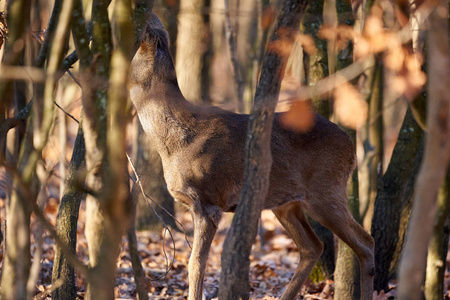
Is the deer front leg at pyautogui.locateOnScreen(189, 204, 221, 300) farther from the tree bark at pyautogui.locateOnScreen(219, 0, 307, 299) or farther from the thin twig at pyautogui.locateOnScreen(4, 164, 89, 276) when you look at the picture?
the thin twig at pyautogui.locateOnScreen(4, 164, 89, 276)

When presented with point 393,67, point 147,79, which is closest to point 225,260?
point 393,67

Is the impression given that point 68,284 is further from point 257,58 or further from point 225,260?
point 257,58

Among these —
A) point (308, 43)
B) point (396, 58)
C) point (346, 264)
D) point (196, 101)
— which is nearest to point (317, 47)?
point (308, 43)

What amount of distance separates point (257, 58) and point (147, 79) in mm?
4026

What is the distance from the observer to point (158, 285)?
6.41 meters

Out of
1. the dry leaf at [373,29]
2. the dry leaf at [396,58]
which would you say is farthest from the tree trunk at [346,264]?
the dry leaf at [396,58]

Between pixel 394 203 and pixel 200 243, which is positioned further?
pixel 394 203

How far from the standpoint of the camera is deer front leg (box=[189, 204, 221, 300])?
4980mm

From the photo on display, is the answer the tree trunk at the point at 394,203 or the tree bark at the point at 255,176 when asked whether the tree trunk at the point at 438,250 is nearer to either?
the tree bark at the point at 255,176

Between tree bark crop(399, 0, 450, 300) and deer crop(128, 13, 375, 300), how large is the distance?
2.64 metres

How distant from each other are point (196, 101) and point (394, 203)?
403cm

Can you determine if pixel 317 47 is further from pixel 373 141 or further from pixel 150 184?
Answer: pixel 150 184

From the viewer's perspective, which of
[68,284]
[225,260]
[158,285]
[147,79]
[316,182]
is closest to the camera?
[225,260]

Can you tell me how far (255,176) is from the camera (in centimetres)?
330
